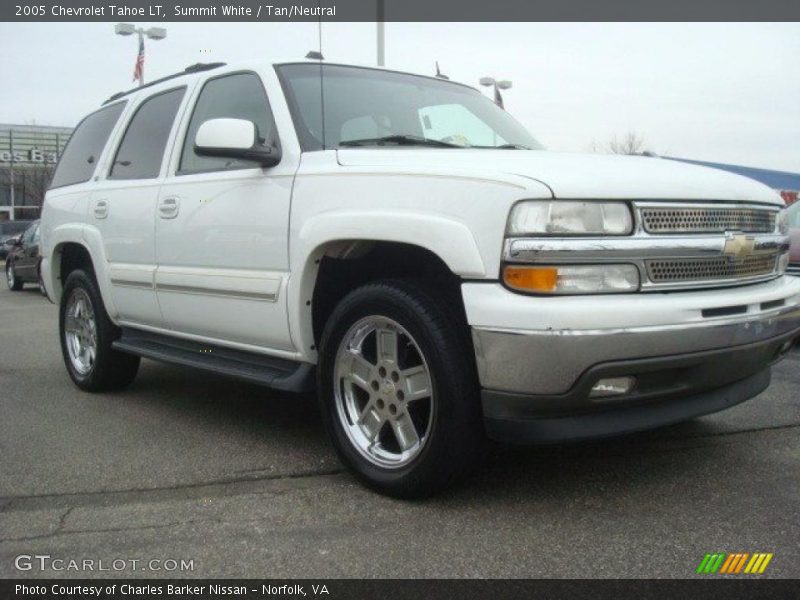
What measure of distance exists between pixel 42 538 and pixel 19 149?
54.6 meters

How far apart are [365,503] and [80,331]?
3.26 meters

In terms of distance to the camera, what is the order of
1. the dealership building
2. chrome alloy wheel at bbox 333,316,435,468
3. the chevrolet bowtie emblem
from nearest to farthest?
the chevrolet bowtie emblem → chrome alloy wheel at bbox 333,316,435,468 → the dealership building

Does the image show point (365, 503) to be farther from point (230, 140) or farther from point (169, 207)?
point (169, 207)

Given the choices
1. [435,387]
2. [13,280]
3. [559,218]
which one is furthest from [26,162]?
[559,218]

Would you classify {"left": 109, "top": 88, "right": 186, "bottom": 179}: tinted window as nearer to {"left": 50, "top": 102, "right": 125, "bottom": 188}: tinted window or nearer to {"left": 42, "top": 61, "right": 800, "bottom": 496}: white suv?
{"left": 42, "top": 61, "right": 800, "bottom": 496}: white suv

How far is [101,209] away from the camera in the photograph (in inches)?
201

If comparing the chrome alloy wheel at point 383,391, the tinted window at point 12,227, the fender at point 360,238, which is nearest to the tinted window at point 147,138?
the fender at point 360,238

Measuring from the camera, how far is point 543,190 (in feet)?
9.19

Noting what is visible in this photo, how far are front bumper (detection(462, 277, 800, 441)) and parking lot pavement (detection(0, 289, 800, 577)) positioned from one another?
392 mm

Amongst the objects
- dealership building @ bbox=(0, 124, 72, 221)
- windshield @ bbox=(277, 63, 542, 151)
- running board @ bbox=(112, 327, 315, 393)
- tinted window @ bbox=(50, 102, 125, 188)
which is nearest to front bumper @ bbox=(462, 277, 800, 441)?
running board @ bbox=(112, 327, 315, 393)

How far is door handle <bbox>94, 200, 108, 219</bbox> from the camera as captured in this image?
5051 mm
